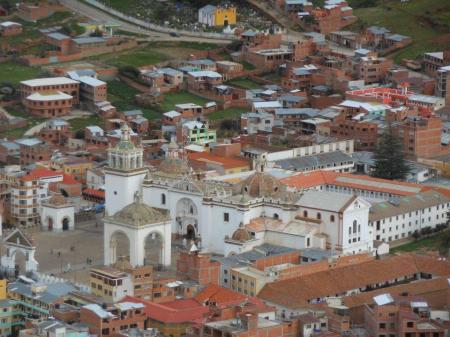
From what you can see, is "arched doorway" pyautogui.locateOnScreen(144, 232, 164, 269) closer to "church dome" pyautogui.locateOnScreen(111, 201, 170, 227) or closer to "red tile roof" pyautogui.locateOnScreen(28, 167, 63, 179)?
"church dome" pyautogui.locateOnScreen(111, 201, 170, 227)

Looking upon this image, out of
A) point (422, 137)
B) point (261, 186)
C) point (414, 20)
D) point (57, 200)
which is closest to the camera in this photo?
point (261, 186)

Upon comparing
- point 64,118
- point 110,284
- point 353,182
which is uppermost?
point 110,284

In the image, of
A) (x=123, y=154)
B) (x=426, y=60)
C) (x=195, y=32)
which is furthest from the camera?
(x=195, y=32)

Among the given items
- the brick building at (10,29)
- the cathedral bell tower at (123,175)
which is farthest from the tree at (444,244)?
the brick building at (10,29)

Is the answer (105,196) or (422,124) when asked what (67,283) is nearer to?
(105,196)

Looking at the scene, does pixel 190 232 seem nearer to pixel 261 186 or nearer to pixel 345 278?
pixel 261 186

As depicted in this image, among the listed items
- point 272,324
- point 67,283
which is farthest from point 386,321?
point 67,283

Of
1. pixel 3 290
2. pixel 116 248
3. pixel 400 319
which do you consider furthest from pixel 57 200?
pixel 400 319

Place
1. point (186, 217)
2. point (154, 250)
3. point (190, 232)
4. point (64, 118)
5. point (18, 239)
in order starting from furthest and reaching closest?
point (64, 118) < point (190, 232) < point (186, 217) < point (154, 250) < point (18, 239)
